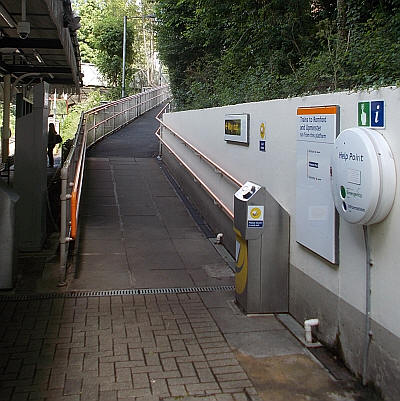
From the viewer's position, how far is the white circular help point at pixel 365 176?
3299 mm

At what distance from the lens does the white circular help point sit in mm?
3299

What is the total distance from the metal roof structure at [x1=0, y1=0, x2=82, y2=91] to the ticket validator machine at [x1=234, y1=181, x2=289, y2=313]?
2.63 metres

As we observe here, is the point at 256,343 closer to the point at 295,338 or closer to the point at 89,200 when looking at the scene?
the point at 295,338

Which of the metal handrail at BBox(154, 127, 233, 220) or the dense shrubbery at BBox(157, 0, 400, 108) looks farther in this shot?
the metal handrail at BBox(154, 127, 233, 220)

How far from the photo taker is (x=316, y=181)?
444 cm

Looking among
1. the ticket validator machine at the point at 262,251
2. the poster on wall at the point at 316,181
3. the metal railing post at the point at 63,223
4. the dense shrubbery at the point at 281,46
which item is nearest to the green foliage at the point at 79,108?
the dense shrubbery at the point at 281,46

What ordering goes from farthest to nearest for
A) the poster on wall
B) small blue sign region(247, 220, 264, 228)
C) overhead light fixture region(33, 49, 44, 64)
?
1. overhead light fixture region(33, 49, 44, 64)
2. small blue sign region(247, 220, 264, 228)
3. the poster on wall

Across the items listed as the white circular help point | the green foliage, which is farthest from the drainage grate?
the green foliage

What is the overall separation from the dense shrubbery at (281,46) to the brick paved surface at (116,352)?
7.90 ft

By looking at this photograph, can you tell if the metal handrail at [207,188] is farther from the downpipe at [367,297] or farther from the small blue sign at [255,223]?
the downpipe at [367,297]

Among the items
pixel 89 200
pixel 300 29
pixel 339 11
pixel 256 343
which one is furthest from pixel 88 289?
pixel 300 29

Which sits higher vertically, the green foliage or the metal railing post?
the green foliage

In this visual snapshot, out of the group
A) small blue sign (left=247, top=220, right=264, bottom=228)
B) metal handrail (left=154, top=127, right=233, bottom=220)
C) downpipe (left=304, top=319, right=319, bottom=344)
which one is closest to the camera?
downpipe (left=304, top=319, right=319, bottom=344)

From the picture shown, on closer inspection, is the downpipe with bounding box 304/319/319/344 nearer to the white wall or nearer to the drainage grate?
the white wall
